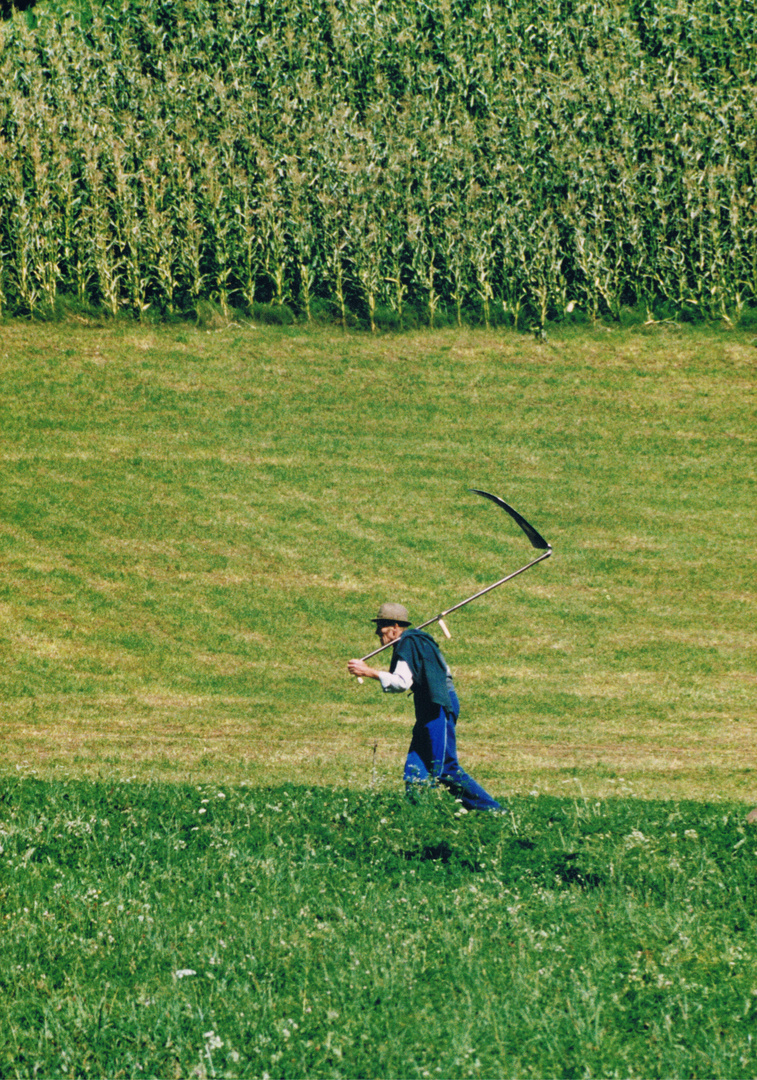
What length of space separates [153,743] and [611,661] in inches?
250

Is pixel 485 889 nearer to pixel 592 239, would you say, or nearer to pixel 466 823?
pixel 466 823

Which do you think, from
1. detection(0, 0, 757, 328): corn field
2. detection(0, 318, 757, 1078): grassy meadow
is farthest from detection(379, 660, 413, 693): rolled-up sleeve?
detection(0, 0, 757, 328): corn field

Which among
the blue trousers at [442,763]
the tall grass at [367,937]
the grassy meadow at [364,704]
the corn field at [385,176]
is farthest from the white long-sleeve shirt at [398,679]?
the corn field at [385,176]

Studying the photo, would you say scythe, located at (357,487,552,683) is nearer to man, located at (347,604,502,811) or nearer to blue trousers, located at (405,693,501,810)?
man, located at (347,604,502,811)

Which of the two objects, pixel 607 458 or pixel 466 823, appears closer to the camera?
pixel 466 823

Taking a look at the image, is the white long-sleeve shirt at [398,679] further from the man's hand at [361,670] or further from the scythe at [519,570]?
the scythe at [519,570]

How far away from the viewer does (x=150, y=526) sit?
18.8 meters

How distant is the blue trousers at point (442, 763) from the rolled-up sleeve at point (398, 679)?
396 millimetres

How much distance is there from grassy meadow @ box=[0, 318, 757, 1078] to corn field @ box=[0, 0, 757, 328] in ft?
3.87

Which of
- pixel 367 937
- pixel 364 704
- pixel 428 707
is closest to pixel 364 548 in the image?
pixel 364 704

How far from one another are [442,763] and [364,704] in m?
5.37

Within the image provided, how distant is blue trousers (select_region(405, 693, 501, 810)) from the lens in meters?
9.54

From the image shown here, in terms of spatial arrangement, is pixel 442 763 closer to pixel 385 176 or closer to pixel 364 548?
pixel 364 548

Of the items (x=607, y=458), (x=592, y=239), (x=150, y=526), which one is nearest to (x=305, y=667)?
(x=150, y=526)
